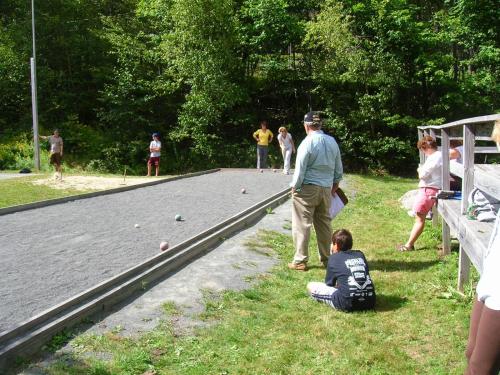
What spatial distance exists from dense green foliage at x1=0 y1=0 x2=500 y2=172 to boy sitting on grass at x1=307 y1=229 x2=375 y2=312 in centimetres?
1779

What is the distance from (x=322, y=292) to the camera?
4.83m

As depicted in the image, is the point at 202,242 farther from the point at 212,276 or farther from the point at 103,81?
the point at 103,81

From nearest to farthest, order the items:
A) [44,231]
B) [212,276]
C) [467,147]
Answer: [467,147] → [212,276] → [44,231]

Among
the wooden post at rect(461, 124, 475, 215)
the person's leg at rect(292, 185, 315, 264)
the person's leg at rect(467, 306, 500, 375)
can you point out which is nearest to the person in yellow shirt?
the person's leg at rect(292, 185, 315, 264)

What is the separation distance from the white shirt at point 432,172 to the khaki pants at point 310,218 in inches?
58.7

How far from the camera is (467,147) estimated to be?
→ 4.46 meters

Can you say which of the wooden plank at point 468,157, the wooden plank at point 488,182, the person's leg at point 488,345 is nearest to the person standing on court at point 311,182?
the wooden plank at point 468,157

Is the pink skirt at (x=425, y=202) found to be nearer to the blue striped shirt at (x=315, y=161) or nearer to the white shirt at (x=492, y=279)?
Result: the blue striped shirt at (x=315, y=161)

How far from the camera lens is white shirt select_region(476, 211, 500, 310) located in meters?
2.23

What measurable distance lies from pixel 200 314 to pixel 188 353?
80cm

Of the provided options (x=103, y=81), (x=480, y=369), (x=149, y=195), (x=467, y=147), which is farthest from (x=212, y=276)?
(x=103, y=81)

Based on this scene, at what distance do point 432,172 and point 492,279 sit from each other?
4682 millimetres

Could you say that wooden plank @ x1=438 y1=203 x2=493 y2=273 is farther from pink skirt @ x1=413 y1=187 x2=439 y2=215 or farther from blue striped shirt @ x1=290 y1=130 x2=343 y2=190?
blue striped shirt @ x1=290 y1=130 x2=343 y2=190

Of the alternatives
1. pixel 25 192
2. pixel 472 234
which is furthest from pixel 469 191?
pixel 25 192
